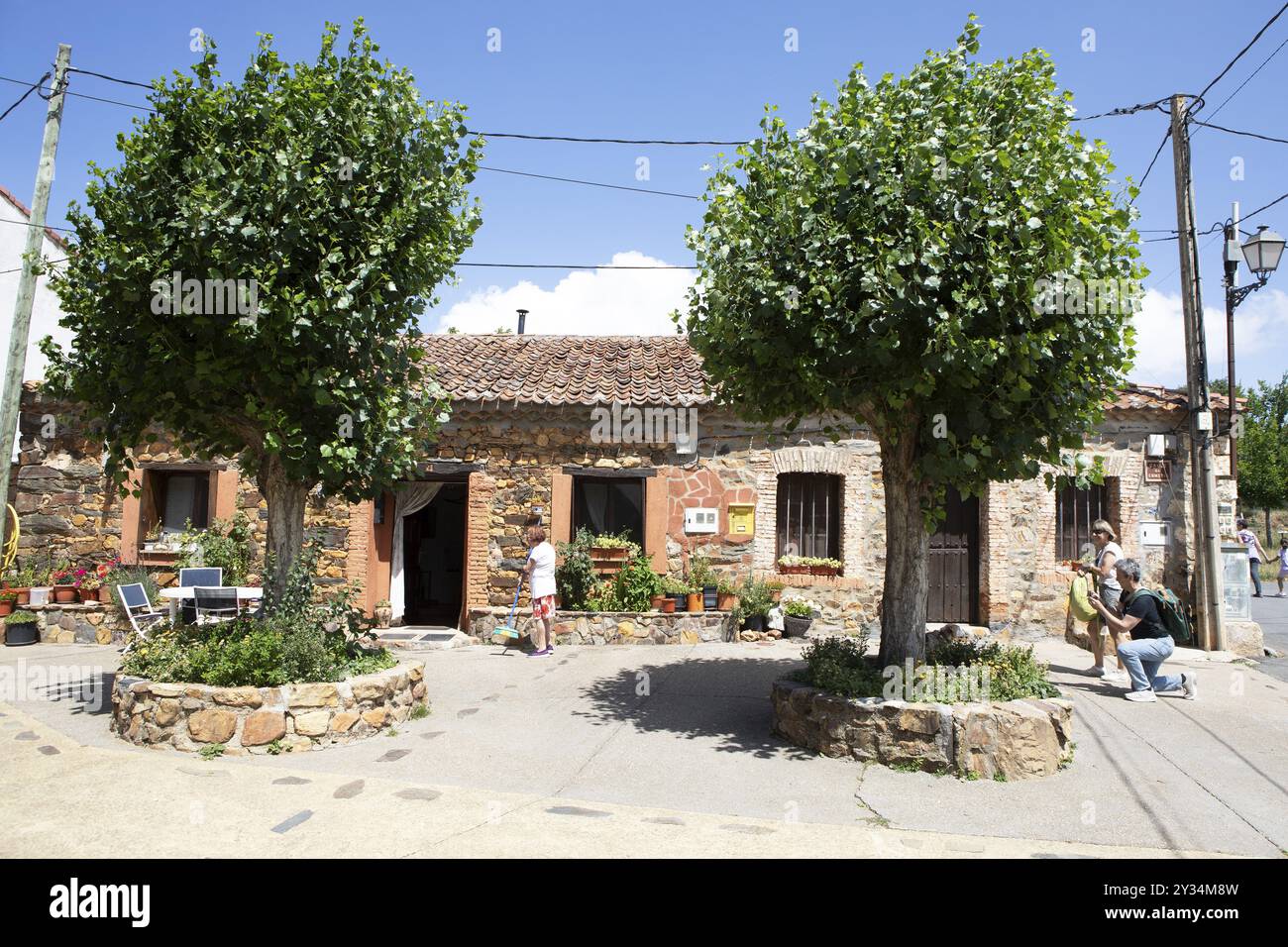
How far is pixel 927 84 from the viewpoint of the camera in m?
5.62

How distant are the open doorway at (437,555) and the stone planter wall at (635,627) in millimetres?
3321

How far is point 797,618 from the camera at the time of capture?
10828 millimetres

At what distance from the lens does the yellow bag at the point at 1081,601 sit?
8.70 m

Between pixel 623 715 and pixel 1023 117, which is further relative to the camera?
pixel 623 715

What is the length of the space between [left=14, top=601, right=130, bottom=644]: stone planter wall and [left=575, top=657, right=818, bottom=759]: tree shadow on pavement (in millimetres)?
7024

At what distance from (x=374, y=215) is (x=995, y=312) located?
473cm

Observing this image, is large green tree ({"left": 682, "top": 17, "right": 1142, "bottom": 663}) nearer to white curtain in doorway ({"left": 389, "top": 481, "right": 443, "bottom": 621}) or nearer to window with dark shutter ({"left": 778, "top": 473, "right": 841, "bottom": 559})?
window with dark shutter ({"left": 778, "top": 473, "right": 841, "bottom": 559})

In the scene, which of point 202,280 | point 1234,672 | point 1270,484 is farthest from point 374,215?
point 1270,484

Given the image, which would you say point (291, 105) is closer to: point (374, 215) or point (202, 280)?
point (374, 215)

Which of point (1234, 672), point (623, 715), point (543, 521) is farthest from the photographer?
point (543, 521)

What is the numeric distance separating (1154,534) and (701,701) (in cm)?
810

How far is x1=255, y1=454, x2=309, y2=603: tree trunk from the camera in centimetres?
664

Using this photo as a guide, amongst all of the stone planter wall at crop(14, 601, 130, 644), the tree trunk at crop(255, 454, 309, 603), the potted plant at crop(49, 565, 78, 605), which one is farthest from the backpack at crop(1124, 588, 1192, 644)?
the potted plant at crop(49, 565, 78, 605)

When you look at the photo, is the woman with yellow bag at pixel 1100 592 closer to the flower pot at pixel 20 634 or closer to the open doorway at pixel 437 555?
the open doorway at pixel 437 555
